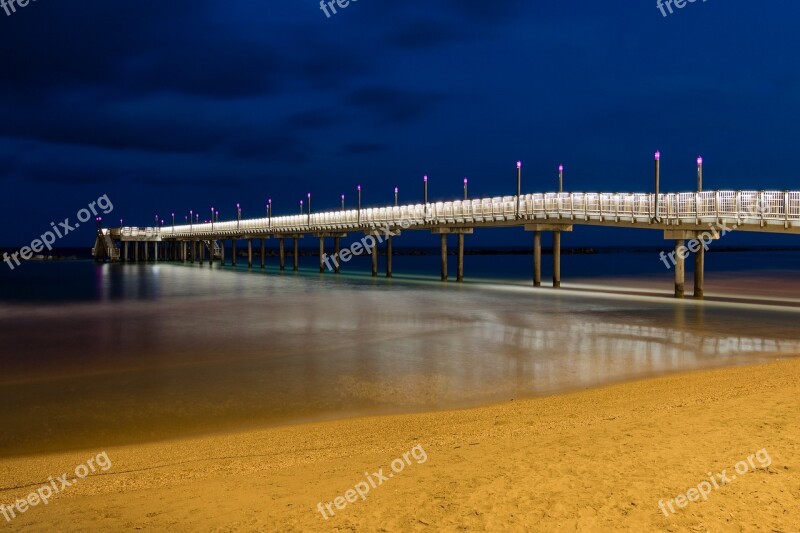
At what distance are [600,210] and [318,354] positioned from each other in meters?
19.8

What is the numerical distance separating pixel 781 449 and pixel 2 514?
755 cm

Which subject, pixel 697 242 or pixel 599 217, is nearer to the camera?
pixel 697 242

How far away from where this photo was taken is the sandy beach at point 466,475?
525 centimetres

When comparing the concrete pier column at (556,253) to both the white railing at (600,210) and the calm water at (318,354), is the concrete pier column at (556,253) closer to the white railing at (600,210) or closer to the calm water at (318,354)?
the white railing at (600,210)

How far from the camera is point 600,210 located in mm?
31281

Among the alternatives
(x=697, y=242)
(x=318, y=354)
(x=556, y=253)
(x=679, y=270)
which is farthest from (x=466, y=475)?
(x=556, y=253)

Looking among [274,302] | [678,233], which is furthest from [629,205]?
[274,302]

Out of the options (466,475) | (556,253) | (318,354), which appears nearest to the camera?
(466,475)

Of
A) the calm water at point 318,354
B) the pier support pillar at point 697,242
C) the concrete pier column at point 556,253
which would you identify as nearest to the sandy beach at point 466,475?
the calm water at point 318,354

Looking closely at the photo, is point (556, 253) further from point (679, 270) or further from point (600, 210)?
point (679, 270)

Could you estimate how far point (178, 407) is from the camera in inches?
424

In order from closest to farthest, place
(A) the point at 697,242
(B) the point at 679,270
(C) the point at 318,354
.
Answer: (C) the point at 318,354 → (A) the point at 697,242 → (B) the point at 679,270

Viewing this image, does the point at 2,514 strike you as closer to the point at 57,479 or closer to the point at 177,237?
the point at 57,479

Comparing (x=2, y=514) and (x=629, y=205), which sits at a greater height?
(x=629, y=205)
